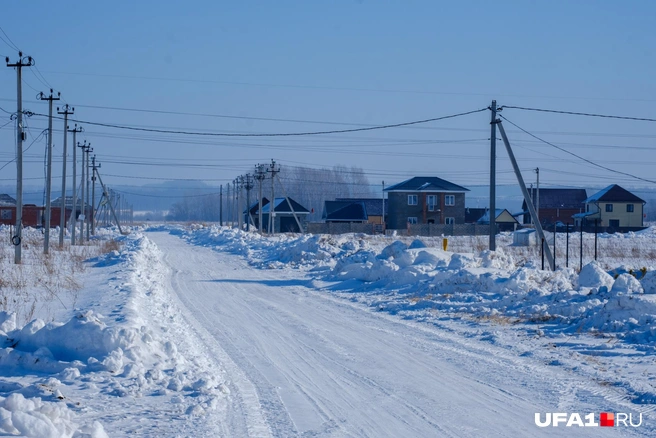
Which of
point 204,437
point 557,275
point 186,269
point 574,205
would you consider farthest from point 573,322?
point 574,205

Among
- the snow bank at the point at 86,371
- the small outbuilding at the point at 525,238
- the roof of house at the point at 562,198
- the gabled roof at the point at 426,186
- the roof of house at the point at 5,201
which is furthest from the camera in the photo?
the roof of house at the point at 562,198

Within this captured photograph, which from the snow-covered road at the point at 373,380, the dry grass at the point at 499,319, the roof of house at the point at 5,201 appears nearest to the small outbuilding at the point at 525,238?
the dry grass at the point at 499,319

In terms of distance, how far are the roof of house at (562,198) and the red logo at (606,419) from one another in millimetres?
94905

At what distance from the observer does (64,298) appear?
611 inches

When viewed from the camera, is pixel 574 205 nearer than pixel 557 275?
No

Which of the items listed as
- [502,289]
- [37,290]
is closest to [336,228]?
[502,289]

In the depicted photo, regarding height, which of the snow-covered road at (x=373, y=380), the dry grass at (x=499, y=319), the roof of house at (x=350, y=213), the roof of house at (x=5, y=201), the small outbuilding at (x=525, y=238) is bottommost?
the snow-covered road at (x=373, y=380)

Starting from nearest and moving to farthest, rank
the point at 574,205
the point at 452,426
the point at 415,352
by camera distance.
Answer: the point at 452,426
the point at 415,352
the point at 574,205

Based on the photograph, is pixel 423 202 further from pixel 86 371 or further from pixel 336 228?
pixel 86 371

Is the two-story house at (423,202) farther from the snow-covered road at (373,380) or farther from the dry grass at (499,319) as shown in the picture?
the dry grass at (499,319)

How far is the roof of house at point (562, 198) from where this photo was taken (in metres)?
98.3

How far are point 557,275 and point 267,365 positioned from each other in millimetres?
10619

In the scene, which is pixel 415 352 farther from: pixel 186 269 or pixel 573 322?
pixel 186 269

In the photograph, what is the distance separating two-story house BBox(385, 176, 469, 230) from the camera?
79688 millimetres
